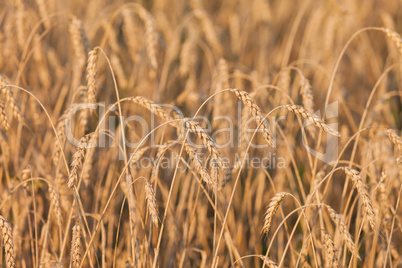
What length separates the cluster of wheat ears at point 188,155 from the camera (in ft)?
5.47

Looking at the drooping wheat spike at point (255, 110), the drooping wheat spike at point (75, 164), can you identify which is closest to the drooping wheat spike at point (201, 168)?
the drooping wheat spike at point (255, 110)

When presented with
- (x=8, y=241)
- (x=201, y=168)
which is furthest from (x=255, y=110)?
(x=8, y=241)

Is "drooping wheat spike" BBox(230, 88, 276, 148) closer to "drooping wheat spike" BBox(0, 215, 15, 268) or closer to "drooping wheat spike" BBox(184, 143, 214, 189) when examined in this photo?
"drooping wheat spike" BBox(184, 143, 214, 189)

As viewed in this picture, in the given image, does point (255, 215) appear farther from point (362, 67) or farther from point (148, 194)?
point (362, 67)

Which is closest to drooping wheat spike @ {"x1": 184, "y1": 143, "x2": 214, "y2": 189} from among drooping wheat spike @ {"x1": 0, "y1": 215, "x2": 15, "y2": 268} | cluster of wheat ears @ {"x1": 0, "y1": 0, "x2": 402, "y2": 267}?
cluster of wheat ears @ {"x1": 0, "y1": 0, "x2": 402, "y2": 267}

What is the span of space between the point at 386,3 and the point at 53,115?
4786mm

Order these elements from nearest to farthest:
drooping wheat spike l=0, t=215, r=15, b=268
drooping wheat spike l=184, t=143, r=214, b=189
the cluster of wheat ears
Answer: drooping wheat spike l=184, t=143, r=214, b=189
drooping wheat spike l=0, t=215, r=15, b=268
the cluster of wheat ears

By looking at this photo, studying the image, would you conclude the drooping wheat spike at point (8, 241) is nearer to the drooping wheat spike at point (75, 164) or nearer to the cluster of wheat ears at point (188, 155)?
the cluster of wheat ears at point (188, 155)

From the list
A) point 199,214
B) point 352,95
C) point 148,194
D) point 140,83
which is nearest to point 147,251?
point 148,194

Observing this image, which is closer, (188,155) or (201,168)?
(201,168)

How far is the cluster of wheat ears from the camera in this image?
167 centimetres

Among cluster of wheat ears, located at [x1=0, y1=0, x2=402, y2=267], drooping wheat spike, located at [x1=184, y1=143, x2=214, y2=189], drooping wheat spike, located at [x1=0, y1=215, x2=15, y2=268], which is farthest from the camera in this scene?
cluster of wheat ears, located at [x1=0, y1=0, x2=402, y2=267]

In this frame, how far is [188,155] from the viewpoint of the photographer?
8.59ft

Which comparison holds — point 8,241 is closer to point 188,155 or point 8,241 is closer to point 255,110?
point 255,110
